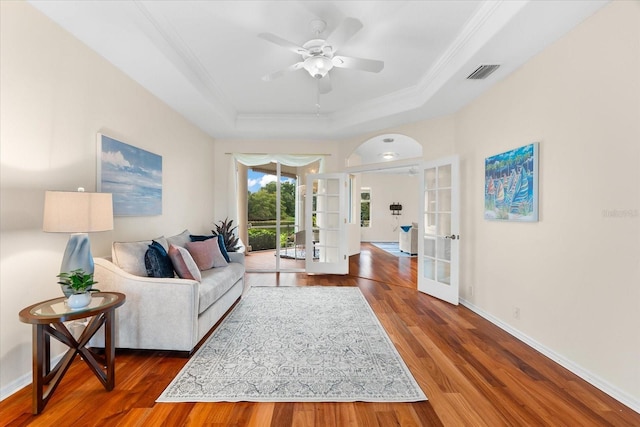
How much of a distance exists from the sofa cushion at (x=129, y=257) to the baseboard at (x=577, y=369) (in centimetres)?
369

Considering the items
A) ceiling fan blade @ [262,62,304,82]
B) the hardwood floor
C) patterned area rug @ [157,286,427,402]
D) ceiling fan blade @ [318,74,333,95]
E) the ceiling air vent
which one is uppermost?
the ceiling air vent

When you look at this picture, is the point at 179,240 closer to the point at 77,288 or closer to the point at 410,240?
the point at 77,288

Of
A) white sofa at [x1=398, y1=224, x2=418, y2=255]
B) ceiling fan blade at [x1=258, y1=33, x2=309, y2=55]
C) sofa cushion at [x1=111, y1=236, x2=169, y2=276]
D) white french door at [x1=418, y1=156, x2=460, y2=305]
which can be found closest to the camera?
ceiling fan blade at [x1=258, y1=33, x2=309, y2=55]

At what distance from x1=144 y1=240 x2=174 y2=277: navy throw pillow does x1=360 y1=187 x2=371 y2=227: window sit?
9136mm

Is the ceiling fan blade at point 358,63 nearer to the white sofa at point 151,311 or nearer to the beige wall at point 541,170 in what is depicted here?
the beige wall at point 541,170

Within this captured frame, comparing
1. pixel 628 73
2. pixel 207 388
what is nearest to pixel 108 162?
pixel 207 388

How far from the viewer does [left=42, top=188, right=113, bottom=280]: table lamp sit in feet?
6.36

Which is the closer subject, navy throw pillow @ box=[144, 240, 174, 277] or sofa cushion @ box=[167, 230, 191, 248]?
navy throw pillow @ box=[144, 240, 174, 277]

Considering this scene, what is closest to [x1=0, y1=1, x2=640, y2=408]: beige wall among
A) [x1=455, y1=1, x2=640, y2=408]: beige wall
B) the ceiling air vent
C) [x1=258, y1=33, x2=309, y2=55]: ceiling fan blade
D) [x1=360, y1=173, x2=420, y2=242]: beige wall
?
[x1=455, y1=1, x2=640, y2=408]: beige wall

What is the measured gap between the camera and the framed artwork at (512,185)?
278 cm

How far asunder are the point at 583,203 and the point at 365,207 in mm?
9271

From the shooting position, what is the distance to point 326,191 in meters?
5.80

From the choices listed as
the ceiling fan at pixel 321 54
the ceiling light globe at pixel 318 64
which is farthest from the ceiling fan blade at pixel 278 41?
the ceiling light globe at pixel 318 64

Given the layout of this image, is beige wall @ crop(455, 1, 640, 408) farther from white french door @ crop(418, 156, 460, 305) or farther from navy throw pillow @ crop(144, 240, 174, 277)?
navy throw pillow @ crop(144, 240, 174, 277)
